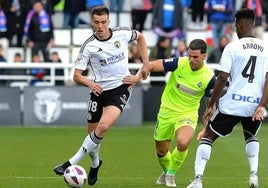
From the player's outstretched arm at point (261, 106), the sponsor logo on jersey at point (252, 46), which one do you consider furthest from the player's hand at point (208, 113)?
the sponsor logo on jersey at point (252, 46)

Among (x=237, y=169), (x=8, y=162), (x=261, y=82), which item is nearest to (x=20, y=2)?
(x=8, y=162)

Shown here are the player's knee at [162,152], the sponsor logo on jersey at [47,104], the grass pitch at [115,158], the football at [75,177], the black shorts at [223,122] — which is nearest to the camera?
the black shorts at [223,122]

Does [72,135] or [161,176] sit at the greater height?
[161,176]

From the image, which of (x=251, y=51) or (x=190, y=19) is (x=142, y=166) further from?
(x=190, y=19)

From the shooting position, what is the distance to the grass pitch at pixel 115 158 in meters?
12.6

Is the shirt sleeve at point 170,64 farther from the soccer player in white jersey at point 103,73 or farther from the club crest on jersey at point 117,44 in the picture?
the club crest on jersey at point 117,44

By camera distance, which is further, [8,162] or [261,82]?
[8,162]

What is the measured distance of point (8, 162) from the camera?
15.0 m

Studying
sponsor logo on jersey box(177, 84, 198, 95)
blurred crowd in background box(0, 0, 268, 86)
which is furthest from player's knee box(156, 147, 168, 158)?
blurred crowd in background box(0, 0, 268, 86)

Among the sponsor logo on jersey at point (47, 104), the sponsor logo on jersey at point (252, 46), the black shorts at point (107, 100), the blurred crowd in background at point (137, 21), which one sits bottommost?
the sponsor logo on jersey at point (47, 104)

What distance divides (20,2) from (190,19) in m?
4.85

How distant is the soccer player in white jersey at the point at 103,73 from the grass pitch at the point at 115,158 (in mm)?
719

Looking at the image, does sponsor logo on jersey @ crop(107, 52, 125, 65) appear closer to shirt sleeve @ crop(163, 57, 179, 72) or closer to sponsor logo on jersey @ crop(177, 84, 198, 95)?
shirt sleeve @ crop(163, 57, 179, 72)

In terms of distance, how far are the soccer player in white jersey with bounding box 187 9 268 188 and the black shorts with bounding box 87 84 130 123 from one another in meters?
1.37
